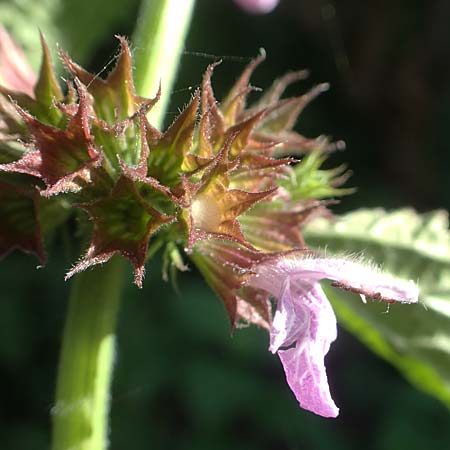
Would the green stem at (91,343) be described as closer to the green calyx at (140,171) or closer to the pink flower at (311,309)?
the green calyx at (140,171)

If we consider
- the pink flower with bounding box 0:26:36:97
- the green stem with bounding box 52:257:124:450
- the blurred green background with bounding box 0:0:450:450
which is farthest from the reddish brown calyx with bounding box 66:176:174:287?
the blurred green background with bounding box 0:0:450:450

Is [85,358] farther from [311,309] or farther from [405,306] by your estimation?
[405,306]

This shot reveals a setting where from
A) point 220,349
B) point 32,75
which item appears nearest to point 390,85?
point 220,349

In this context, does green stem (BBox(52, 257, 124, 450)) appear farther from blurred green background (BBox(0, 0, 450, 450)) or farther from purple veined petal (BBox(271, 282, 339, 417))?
blurred green background (BBox(0, 0, 450, 450))

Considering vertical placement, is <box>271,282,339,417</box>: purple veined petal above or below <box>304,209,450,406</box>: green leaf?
below

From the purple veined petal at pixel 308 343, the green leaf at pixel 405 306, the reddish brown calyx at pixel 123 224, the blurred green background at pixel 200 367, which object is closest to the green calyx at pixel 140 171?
the reddish brown calyx at pixel 123 224

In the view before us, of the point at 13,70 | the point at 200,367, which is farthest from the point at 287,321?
the point at 200,367

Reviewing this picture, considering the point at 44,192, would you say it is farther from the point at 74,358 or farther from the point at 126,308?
the point at 126,308
